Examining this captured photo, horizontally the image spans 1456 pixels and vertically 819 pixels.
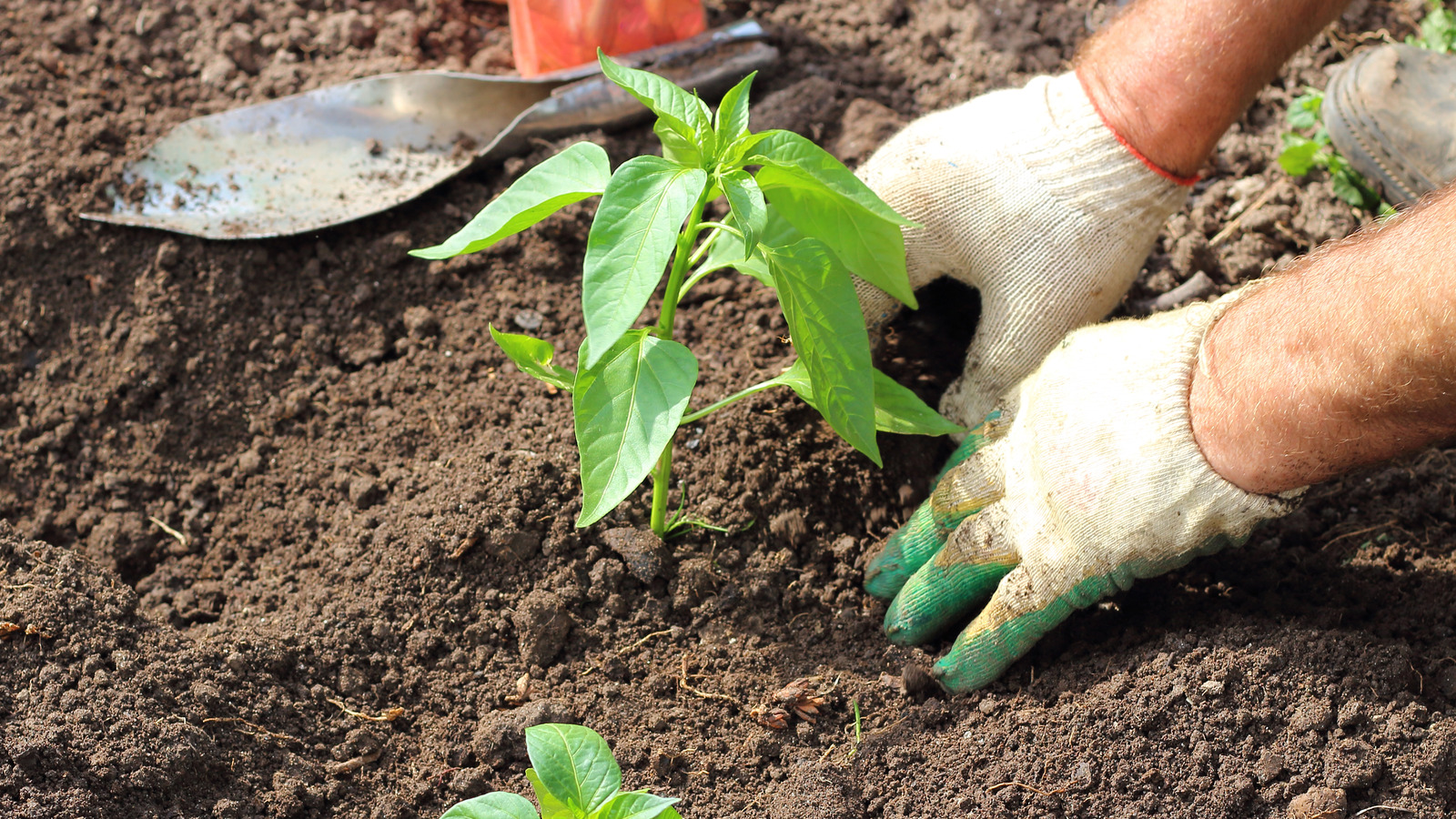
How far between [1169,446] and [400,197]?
6.17 ft

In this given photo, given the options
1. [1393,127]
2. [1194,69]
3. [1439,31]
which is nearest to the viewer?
[1194,69]

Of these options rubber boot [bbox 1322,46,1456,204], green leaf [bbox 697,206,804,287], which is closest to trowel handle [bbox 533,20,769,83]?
green leaf [bbox 697,206,804,287]

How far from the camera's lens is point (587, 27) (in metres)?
2.83

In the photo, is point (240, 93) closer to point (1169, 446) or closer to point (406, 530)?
point (406, 530)

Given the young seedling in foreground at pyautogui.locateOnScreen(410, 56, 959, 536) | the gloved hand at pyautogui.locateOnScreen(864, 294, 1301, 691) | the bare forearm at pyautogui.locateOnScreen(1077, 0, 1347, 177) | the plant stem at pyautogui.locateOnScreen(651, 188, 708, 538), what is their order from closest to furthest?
1. the young seedling in foreground at pyautogui.locateOnScreen(410, 56, 959, 536)
2. the plant stem at pyautogui.locateOnScreen(651, 188, 708, 538)
3. the gloved hand at pyautogui.locateOnScreen(864, 294, 1301, 691)
4. the bare forearm at pyautogui.locateOnScreen(1077, 0, 1347, 177)

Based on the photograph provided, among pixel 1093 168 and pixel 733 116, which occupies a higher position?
pixel 733 116

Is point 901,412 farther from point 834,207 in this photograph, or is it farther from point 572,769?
point 572,769

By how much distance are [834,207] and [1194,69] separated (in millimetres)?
964

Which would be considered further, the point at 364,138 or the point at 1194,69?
the point at 364,138

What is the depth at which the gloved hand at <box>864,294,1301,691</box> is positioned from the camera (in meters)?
1.79

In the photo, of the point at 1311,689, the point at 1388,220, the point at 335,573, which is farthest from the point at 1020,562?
the point at 335,573

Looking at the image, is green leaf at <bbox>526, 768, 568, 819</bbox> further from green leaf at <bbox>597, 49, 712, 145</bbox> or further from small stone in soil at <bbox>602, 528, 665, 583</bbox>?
green leaf at <bbox>597, 49, 712, 145</bbox>

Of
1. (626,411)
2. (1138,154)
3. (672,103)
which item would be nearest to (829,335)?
(626,411)

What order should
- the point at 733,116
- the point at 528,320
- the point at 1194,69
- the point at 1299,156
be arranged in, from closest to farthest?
the point at 733,116 → the point at 1194,69 → the point at 528,320 → the point at 1299,156
